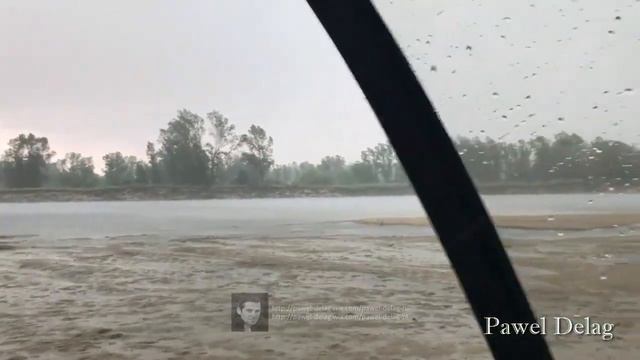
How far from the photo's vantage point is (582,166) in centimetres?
221

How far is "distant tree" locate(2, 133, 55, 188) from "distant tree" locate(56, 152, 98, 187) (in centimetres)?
17

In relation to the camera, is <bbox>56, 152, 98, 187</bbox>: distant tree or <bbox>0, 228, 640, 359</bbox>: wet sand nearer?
<bbox>0, 228, 640, 359</bbox>: wet sand

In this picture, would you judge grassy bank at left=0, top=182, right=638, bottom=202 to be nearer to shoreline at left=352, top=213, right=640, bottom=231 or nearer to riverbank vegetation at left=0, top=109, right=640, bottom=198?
riverbank vegetation at left=0, top=109, right=640, bottom=198

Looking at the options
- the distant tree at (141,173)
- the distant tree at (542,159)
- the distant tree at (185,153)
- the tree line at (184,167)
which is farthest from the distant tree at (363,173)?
the distant tree at (542,159)

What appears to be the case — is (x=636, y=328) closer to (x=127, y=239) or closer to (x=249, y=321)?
(x=249, y=321)

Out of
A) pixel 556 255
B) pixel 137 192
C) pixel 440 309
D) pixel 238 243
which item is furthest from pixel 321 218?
pixel 556 255

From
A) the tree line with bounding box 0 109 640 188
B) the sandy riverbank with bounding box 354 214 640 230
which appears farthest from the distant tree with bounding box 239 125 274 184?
the sandy riverbank with bounding box 354 214 640 230

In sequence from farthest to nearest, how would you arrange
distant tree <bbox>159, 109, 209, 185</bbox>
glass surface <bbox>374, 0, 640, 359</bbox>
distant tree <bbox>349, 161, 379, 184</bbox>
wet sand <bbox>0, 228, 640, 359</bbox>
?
distant tree <bbox>159, 109, 209, 185</bbox>, distant tree <bbox>349, 161, 379, 184</bbox>, wet sand <bbox>0, 228, 640, 359</bbox>, glass surface <bbox>374, 0, 640, 359</bbox>

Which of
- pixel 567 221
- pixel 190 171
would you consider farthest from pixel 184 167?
pixel 567 221

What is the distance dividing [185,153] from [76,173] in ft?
3.81

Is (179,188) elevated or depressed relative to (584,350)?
elevated

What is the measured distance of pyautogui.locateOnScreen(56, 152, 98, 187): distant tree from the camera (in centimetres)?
703

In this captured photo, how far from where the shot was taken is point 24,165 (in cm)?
696

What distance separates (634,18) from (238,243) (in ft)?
23.1
